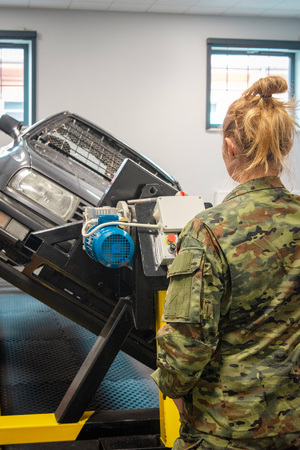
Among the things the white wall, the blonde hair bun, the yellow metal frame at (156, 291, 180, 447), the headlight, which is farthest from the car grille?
the white wall

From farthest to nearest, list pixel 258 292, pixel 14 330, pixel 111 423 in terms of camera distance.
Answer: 1. pixel 14 330
2. pixel 111 423
3. pixel 258 292

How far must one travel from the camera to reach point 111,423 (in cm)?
241

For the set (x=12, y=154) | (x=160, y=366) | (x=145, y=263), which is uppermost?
(x=12, y=154)

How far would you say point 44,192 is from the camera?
296 cm

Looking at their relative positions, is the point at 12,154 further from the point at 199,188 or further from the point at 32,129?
the point at 199,188

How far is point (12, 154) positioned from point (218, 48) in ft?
16.9

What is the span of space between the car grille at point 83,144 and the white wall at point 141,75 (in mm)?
3525

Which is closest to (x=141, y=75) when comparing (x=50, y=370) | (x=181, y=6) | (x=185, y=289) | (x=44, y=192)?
(x=181, y=6)

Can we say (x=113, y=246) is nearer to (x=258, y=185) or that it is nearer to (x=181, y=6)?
(x=258, y=185)

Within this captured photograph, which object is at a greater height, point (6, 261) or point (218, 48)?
point (218, 48)

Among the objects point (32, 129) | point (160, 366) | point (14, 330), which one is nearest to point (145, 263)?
point (160, 366)

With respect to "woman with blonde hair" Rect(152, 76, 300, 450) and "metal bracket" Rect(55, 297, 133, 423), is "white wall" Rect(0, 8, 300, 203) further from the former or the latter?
"woman with blonde hair" Rect(152, 76, 300, 450)

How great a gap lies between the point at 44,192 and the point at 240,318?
6.35 feet

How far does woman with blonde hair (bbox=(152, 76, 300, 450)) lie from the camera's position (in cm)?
118
